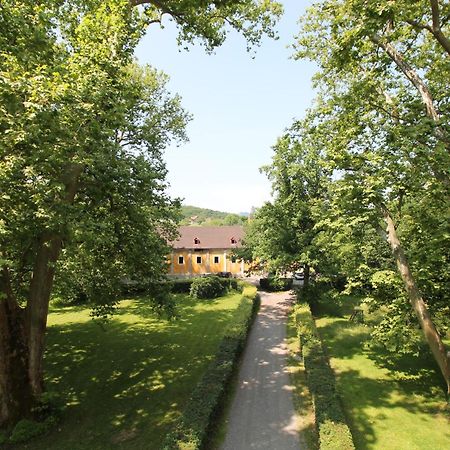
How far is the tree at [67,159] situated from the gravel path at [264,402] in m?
6.63

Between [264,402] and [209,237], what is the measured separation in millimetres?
40302

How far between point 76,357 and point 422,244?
18.4 m

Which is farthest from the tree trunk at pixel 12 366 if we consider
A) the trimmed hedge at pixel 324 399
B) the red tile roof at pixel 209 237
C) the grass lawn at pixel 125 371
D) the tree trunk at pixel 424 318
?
the red tile roof at pixel 209 237

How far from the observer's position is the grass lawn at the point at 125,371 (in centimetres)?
1291

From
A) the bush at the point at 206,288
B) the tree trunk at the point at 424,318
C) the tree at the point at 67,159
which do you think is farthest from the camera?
the bush at the point at 206,288

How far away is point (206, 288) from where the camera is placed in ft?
113

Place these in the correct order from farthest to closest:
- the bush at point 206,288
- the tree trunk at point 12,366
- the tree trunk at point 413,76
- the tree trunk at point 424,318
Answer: the bush at point 206,288, the tree trunk at point 12,366, the tree trunk at point 424,318, the tree trunk at point 413,76

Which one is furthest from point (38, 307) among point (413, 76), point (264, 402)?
point (413, 76)

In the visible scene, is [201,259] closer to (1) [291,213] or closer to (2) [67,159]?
(1) [291,213]

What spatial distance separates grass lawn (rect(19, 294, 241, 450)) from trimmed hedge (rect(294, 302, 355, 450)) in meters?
5.26

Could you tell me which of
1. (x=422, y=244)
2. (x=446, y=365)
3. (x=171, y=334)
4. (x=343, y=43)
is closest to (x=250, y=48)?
(x=343, y=43)

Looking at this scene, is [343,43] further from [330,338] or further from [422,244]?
[330,338]

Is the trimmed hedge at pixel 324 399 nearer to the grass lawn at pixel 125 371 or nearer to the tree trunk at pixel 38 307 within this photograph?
the grass lawn at pixel 125 371

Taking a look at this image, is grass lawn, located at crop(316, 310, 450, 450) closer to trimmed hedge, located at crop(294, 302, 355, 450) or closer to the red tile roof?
trimmed hedge, located at crop(294, 302, 355, 450)
